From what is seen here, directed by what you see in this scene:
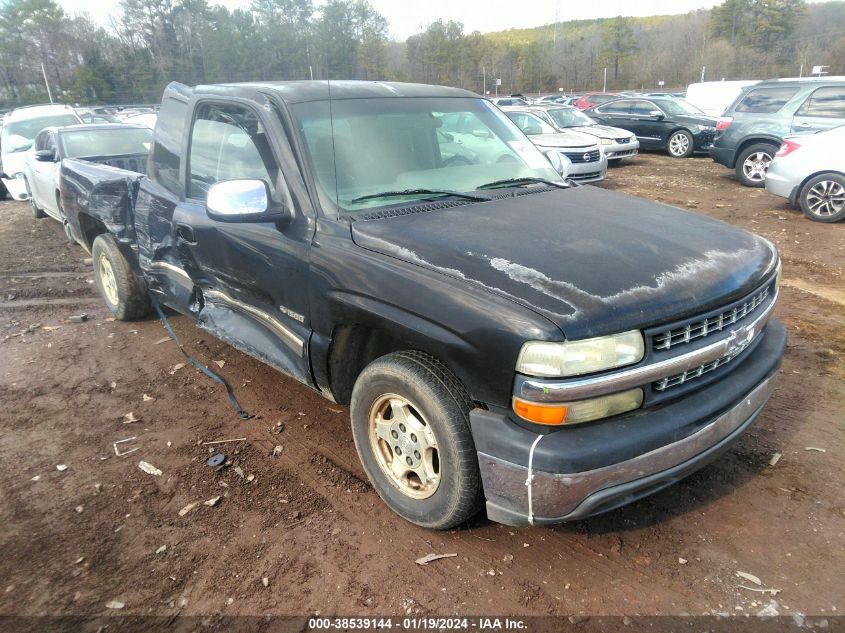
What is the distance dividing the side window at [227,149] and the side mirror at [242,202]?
0.73ft

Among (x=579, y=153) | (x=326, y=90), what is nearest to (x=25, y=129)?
(x=579, y=153)

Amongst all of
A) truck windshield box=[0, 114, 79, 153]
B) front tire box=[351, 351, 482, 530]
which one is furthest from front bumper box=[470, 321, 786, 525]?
truck windshield box=[0, 114, 79, 153]

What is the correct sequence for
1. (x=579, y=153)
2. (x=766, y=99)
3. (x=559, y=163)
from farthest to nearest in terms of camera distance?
(x=579, y=153) < (x=766, y=99) < (x=559, y=163)

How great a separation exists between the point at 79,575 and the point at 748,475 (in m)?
3.21

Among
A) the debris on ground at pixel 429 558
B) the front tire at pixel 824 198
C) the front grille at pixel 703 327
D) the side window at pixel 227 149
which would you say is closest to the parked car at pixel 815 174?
the front tire at pixel 824 198

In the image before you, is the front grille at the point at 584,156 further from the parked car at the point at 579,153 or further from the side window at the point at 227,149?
the side window at the point at 227,149

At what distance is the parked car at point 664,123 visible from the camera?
620 inches

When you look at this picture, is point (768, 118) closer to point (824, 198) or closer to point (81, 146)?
point (824, 198)

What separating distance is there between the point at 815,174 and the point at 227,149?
27.4 ft

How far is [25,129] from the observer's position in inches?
499

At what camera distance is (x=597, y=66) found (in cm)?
7488

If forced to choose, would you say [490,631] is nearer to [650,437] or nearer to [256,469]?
[650,437]

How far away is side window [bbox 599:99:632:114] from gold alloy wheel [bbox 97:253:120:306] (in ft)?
→ 51.5

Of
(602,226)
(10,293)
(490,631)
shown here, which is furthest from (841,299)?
(10,293)
